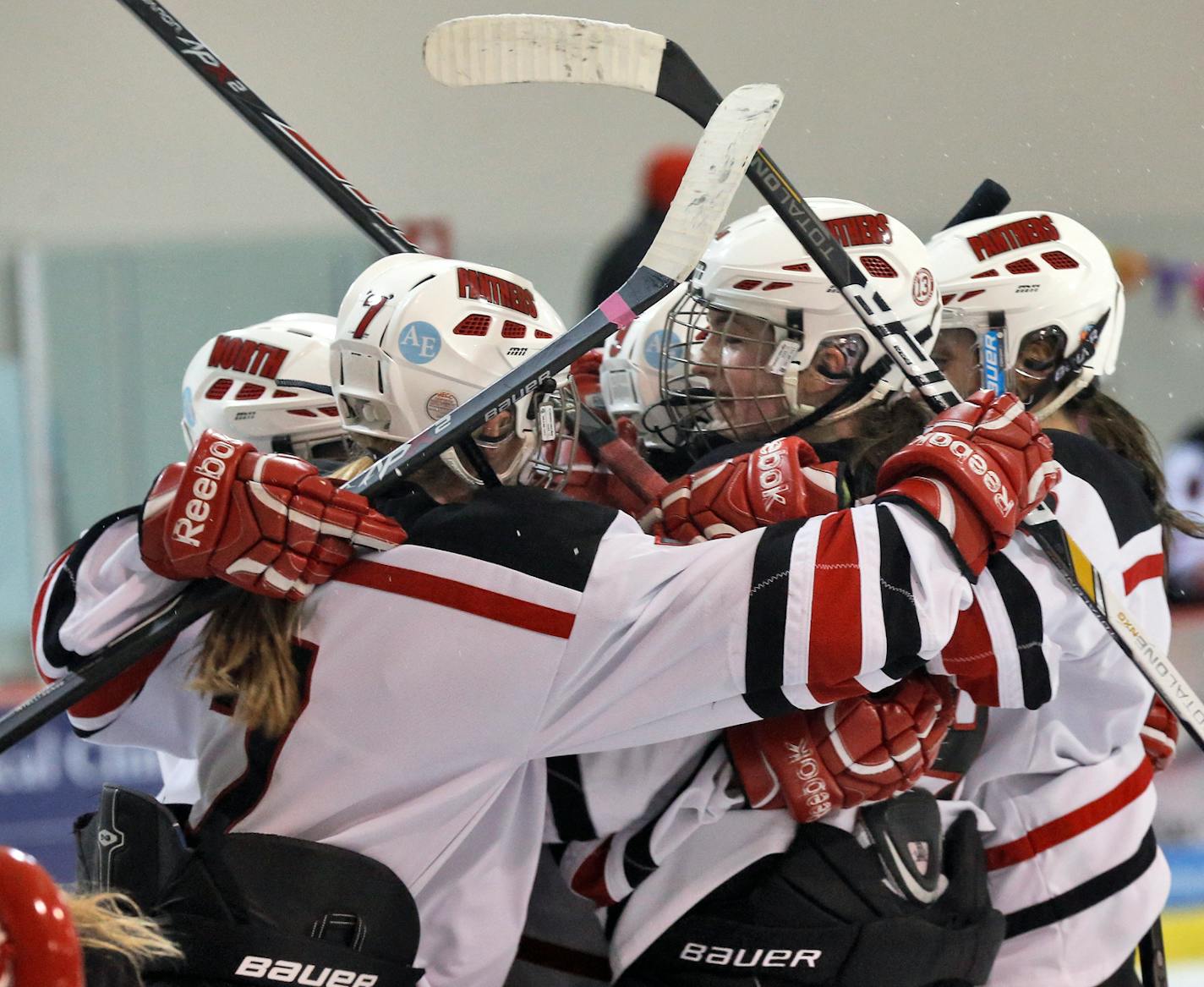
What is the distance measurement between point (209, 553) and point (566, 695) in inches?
14.4

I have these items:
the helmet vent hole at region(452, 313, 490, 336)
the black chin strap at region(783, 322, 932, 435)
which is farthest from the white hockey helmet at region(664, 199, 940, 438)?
the helmet vent hole at region(452, 313, 490, 336)

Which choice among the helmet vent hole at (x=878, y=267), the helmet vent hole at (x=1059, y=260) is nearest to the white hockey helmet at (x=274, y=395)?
the helmet vent hole at (x=878, y=267)

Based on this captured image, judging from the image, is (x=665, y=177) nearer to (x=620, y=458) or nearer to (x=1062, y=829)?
(x=620, y=458)

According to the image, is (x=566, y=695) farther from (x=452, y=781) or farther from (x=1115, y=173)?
(x=1115, y=173)

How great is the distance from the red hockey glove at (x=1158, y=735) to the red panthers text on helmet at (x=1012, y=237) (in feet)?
2.23

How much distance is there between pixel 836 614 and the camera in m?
1.41

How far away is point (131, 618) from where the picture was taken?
151cm

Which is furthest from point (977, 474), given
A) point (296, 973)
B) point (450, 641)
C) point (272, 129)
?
point (272, 129)

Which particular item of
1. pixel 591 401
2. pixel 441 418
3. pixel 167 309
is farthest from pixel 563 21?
pixel 167 309

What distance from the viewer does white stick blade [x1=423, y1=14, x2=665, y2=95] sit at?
176 cm

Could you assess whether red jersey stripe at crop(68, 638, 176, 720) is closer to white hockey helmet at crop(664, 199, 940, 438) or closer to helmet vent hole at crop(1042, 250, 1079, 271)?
white hockey helmet at crop(664, 199, 940, 438)

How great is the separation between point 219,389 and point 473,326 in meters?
0.77

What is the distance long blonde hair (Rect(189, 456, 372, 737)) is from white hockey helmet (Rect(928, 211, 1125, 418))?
3.18 feet

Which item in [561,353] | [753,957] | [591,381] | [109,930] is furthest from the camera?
[591,381]
